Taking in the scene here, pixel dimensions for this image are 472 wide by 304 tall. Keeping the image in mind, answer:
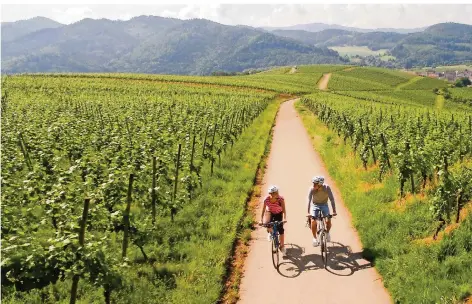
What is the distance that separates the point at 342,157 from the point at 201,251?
1551 cm

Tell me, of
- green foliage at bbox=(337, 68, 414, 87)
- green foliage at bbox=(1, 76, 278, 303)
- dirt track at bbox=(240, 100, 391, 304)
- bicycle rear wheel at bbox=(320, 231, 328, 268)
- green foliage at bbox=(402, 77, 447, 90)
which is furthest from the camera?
green foliage at bbox=(337, 68, 414, 87)

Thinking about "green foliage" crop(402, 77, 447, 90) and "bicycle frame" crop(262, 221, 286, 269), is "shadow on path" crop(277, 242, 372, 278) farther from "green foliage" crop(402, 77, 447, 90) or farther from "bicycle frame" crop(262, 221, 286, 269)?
"green foliage" crop(402, 77, 447, 90)

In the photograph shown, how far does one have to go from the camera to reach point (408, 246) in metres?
11.3

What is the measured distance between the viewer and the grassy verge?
360 inches

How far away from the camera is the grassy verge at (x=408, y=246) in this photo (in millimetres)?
9156

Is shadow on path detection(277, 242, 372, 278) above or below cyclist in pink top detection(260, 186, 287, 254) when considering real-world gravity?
below

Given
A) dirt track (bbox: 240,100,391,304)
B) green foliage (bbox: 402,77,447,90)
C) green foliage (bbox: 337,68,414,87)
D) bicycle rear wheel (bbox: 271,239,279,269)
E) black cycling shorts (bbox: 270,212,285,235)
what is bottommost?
dirt track (bbox: 240,100,391,304)

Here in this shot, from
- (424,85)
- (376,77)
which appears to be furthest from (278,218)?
(376,77)

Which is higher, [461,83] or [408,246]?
[461,83]

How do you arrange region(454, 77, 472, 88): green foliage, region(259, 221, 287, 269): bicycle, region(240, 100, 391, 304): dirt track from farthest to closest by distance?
region(454, 77, 472, 88): green foliage
region(259, 221, 287, 269): bicycle
region(240, 100, 391, 304): dirt track

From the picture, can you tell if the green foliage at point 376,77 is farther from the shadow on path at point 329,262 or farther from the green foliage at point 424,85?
the shadow on path at point 329,262

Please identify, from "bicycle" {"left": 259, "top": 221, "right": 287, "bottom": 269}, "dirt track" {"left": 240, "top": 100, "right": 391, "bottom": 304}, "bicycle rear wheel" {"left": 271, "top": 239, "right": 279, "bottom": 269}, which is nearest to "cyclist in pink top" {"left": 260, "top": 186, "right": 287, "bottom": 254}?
"bicycle" {"left": 259, "top": 221, "right": 287, "bottom": 269}

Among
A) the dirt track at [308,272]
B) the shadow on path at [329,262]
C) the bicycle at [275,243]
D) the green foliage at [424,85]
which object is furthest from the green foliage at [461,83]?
the bicycle at [275,243]

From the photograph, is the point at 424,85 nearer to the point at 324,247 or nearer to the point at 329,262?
the point at 329,262
